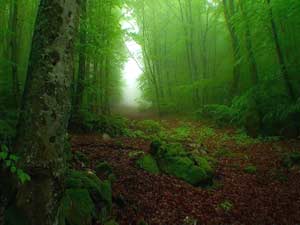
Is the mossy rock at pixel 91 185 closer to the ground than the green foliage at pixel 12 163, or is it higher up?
closer to the ground

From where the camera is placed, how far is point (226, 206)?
444 cm

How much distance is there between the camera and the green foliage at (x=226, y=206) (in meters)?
4.33

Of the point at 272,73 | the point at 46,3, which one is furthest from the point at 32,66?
the point at 272,73

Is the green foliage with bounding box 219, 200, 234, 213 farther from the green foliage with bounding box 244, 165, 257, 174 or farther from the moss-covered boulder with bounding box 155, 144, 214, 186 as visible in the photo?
the green foliage with bounding box 244, 165, 257, 174

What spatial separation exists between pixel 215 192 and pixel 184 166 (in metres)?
1.05

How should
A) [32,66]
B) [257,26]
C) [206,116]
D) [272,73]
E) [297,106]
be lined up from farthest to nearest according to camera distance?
1. [206,116]
2. [257,26]
3. [272,73]
4. [297,106]
5. [32,66]

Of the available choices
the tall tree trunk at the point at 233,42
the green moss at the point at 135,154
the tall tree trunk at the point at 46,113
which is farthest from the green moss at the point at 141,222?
the tall tree trunk at the point at 233,42

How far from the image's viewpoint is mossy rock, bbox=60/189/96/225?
294 cm

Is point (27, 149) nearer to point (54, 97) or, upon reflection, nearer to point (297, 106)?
point (54, 97)

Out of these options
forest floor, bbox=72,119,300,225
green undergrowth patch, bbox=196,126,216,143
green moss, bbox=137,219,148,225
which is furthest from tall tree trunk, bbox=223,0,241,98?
green moss, bbox=137,219,148,225

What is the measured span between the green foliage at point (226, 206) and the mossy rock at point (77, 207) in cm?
254

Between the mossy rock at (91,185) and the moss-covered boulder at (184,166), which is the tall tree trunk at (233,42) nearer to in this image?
the moss-covered boulder at (184,166)

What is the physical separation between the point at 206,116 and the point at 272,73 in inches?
256

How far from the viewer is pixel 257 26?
952 centimetres
